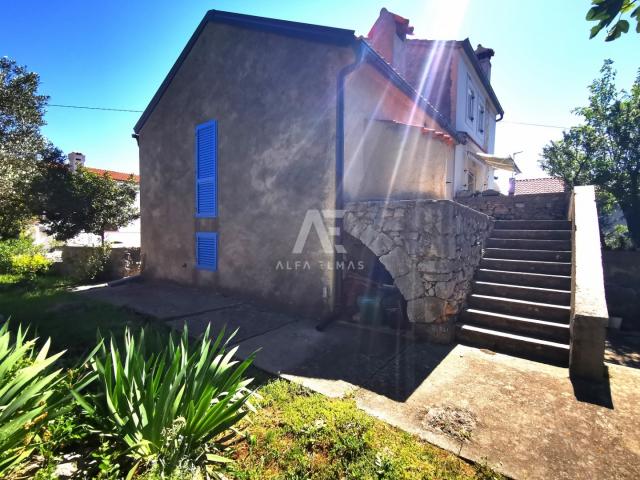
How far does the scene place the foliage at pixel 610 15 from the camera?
200 cm

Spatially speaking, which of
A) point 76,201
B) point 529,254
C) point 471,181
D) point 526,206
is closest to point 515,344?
point 529,254

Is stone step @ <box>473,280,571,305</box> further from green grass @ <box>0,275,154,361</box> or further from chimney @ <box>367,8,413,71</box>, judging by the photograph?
chimney @ <box>367,8,413,71</box>

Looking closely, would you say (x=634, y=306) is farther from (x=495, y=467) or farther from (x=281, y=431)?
(x=281, y=431)

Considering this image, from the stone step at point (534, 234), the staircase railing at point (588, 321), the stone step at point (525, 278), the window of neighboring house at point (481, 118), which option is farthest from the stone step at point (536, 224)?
the window of neighboring house at point (481, 118)

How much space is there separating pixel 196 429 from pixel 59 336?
4.20 meters

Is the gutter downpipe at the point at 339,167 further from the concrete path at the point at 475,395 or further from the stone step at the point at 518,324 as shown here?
the stone step at the point at 518,324

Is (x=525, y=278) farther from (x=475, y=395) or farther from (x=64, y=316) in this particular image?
(x=64, y=316)

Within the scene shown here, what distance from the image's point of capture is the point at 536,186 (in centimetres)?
2011

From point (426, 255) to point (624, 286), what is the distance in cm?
829

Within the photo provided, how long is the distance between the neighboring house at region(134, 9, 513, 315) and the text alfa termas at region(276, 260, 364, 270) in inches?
1.2

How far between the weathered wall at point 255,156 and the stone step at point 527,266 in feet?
11.5

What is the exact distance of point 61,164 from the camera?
575 inches

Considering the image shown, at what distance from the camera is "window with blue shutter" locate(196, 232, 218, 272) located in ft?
25.6

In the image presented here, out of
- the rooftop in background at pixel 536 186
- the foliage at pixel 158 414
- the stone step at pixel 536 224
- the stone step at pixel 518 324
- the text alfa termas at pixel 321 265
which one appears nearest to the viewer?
the foliage at pixel 158 414
